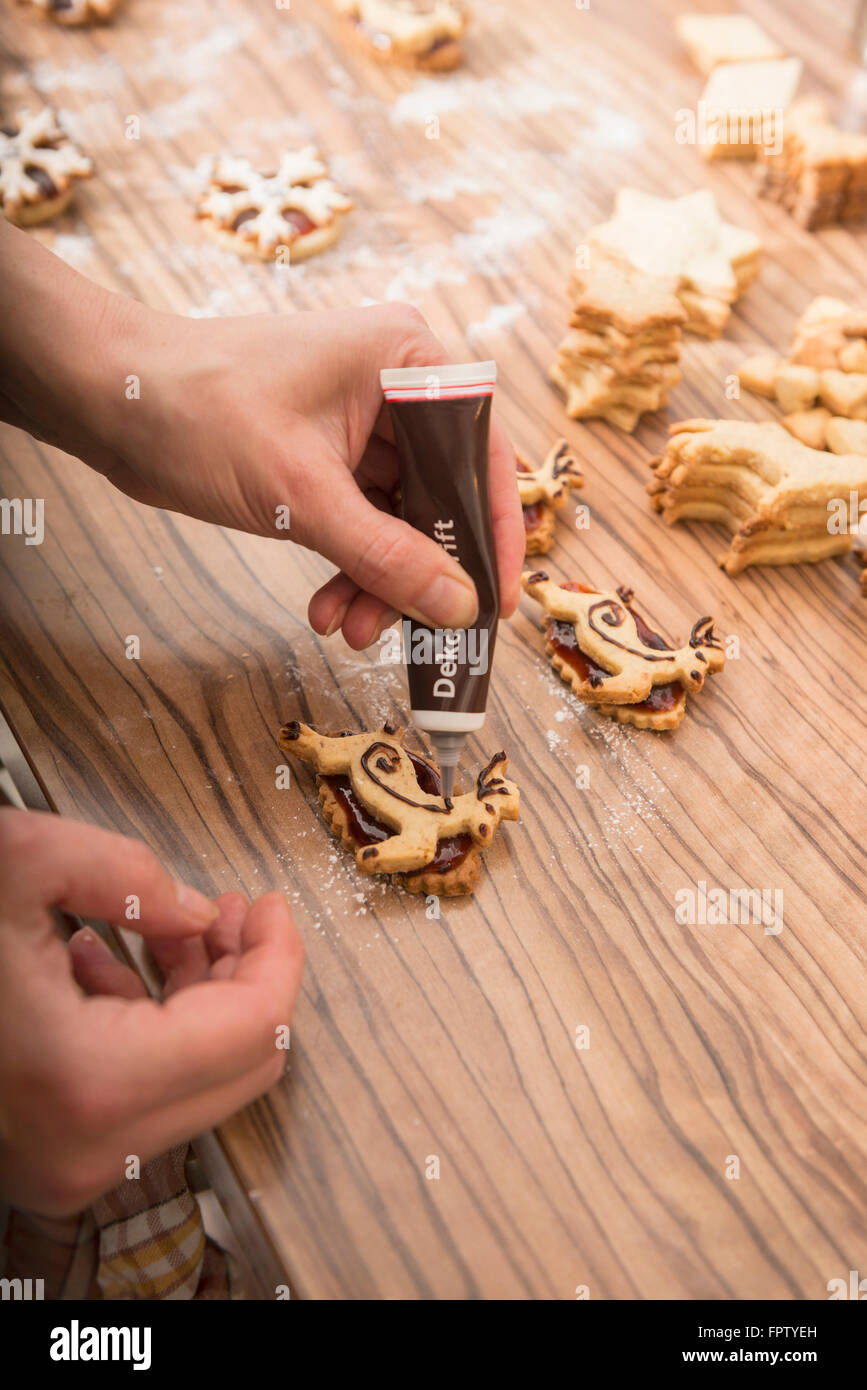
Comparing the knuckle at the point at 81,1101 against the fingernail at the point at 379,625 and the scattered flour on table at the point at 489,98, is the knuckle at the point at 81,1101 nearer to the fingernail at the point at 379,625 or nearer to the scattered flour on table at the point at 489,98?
the fingernail at the point at 379,625

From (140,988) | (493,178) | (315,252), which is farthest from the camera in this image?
(493,178)

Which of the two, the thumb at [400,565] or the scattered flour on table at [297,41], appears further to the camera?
the scattered flour on table at [297,41]

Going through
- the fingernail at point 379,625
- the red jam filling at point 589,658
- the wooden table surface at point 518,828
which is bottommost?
the wooden table surface at point 518,828

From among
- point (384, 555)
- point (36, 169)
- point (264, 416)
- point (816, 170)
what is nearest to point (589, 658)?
point (384, 555)

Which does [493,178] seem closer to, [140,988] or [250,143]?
[250,143]

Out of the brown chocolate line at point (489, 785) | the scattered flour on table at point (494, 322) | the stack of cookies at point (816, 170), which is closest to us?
the brown chocolate line at point (489, 785)

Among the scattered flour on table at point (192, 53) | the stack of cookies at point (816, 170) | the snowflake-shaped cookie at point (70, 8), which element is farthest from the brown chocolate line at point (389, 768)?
the snowflake-shaped cookie at point (70, 8)
